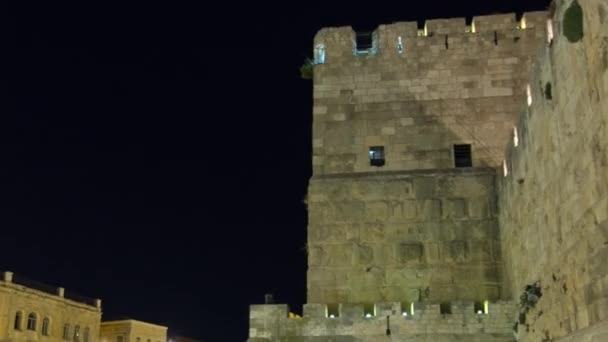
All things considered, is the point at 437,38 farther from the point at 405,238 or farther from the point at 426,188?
the point at 405,238

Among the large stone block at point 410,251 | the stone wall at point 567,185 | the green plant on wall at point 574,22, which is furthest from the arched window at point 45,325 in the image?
the green plant on wall at point 574,22

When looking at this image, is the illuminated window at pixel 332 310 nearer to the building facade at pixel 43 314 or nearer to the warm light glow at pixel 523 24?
the warm light glow at pixel 523 24

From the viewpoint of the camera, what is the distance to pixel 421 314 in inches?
506

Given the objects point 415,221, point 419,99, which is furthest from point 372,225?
point 419,99

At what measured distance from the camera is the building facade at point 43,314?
107ft

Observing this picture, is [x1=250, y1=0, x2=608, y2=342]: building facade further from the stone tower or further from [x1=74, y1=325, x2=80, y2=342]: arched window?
[x1=74, y1=325, x2=80, y2=342]: arched window

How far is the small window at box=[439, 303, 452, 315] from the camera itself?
42.6ft

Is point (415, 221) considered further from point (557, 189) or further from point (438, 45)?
point (557, 189)

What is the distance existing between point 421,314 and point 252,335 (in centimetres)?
313

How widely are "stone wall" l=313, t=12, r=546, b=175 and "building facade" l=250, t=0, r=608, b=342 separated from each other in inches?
0.9

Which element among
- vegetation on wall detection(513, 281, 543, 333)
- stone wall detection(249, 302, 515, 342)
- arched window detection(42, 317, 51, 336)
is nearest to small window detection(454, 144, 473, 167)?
stone wall detection(249, 302, 515, 342)

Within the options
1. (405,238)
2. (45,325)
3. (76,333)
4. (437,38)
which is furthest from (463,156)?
(76,333)

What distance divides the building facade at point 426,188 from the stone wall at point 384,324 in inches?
0.7

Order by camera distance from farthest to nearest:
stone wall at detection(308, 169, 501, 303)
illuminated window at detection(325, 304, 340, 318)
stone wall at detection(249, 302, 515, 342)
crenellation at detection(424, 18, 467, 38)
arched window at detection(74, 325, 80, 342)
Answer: arched window at detection(74, 325, 80, 342), crenellation at detection(424, 18, 467, 38), stone wall at detection(308, 169, 501, 303), illuminated window at detection(325, 304, 340, 318), stone wall at detection(249, 302, 515, 342)
